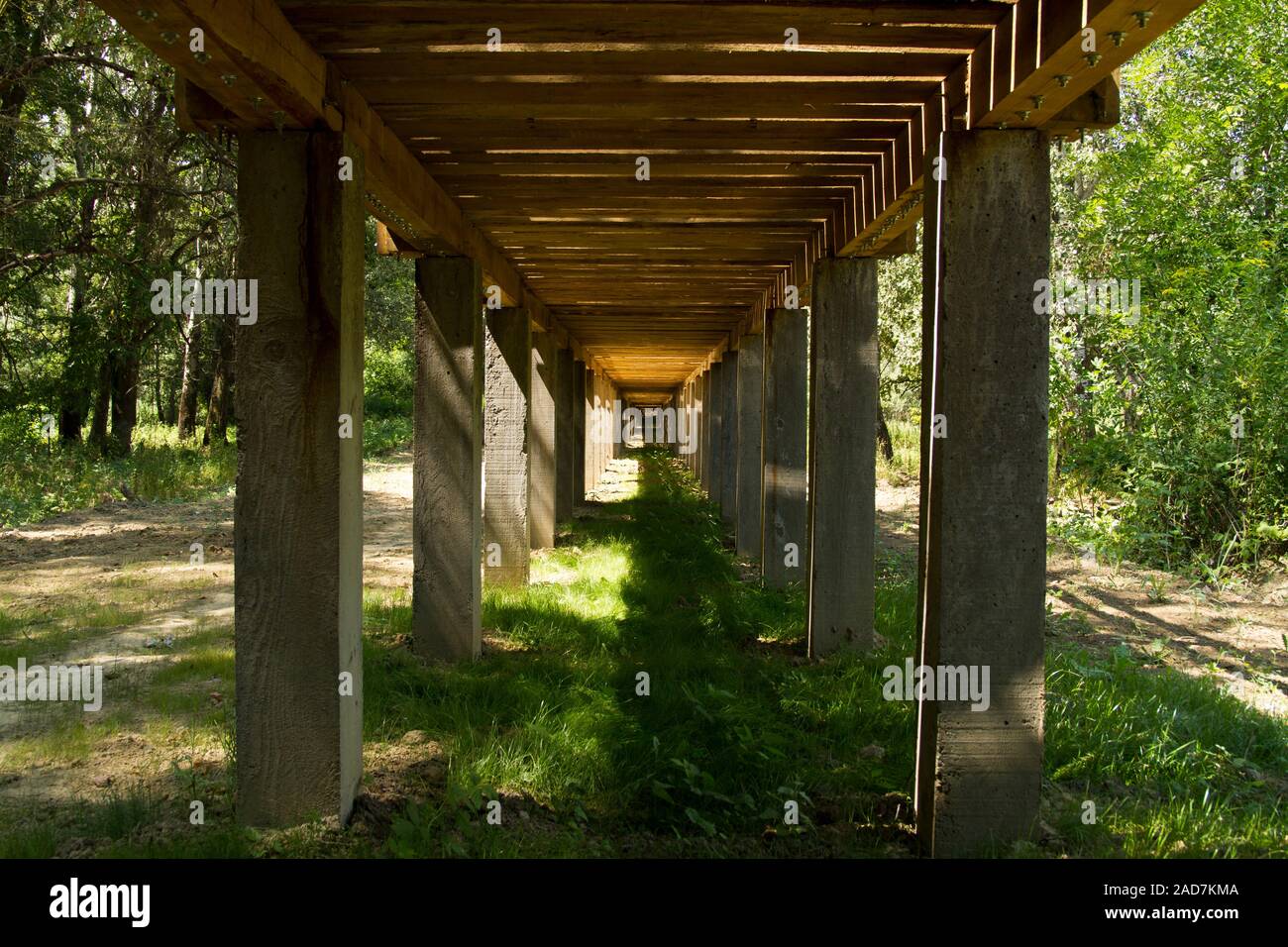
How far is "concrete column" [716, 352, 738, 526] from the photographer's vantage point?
13594mm

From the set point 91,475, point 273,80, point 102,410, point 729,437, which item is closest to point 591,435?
point 729,437

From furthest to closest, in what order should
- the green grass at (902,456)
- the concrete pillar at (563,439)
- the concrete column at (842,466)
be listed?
the green grass at (902,456), the concrete pillar at (563,439), the concrete column at (842,466)

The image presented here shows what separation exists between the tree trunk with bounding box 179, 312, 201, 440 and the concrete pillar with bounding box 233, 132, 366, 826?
16320mm

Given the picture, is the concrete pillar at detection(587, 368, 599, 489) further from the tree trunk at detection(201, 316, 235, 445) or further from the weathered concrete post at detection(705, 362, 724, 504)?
the tree trunk at detection(201, 316, 235, 445)

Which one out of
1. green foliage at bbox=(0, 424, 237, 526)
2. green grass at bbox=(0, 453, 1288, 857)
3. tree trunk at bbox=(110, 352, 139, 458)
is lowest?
green grass at bbox=(0, 453, 1288, 857)

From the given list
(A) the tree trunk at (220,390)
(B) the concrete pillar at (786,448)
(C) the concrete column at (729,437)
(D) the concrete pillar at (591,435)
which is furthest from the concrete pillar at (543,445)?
(A) the tree trunk at (220,390)

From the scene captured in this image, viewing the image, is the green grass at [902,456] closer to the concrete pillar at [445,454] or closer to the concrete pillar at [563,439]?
the concrete pillar at [563,439]

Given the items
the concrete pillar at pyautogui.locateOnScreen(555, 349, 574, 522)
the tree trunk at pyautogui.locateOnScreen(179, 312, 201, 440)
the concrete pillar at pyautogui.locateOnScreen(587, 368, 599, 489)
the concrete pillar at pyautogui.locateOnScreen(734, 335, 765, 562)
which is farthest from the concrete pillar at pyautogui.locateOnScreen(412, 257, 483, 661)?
the tree trunk at pyautogui.locateOnScreen(179, 312, 201, 440)

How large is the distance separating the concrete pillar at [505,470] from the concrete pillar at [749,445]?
3446mm

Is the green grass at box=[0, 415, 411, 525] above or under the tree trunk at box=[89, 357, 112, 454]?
under

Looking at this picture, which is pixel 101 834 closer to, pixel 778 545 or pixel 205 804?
pixel 205 804

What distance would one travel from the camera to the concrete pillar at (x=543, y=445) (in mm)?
11828

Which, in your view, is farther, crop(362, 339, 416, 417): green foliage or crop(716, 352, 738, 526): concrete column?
crop(362, 339, 416, 417): green foliage

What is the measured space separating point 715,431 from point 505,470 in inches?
299
